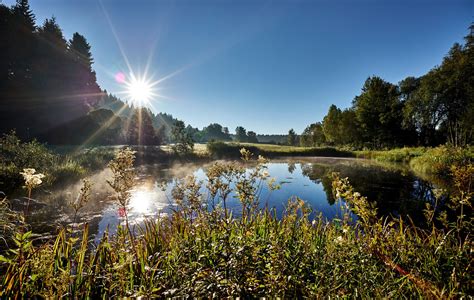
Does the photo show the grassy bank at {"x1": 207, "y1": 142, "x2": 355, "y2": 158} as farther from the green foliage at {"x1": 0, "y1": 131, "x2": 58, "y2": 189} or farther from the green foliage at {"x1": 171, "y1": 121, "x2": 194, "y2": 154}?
the green foliage at {"x1": 0, "y1": 131, "x2": 58, "y2": 189}

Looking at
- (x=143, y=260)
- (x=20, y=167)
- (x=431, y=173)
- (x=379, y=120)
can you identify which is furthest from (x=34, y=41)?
(x=379, y=120)

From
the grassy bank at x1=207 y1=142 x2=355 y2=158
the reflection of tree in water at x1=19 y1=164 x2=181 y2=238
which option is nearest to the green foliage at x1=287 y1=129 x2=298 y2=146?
the grassy bank at x1=207 y1=142 x2=355 y2=158

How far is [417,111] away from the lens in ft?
112

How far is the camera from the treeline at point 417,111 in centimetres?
2792

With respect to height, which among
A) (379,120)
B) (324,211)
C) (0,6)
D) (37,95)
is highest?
(0,6)

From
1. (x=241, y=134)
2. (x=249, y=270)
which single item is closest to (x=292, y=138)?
(x=241, y=134)

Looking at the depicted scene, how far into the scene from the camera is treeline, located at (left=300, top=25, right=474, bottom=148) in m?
27.9

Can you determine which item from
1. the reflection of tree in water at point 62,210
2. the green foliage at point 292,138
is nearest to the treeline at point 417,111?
the reflection of tree in water at point 62,210

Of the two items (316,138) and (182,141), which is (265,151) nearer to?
(182,141)

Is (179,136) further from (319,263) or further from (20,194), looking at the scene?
(319,263)

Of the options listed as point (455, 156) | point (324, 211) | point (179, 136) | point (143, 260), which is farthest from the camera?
point (179, 136)

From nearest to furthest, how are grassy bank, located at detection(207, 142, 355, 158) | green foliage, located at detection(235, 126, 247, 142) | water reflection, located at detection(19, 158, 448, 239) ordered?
water reflection, located at detection(19, 158, 448, 239) → grassy bank, located at detection(207, 142, 355, 158) → green foliage, located at detection(235, 126, 247, 142)

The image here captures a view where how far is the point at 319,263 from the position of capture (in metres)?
2.68

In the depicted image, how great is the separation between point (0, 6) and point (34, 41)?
475 centimetres
